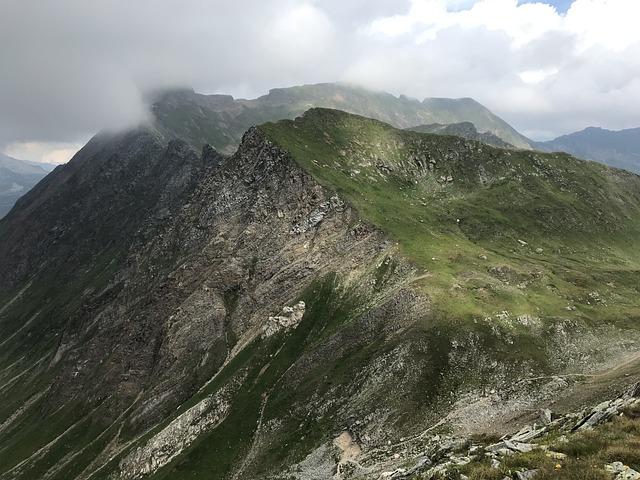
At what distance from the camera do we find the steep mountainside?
8506 centimetres

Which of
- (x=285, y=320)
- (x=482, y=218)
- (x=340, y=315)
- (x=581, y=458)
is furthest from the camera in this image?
(x=482, y=218)

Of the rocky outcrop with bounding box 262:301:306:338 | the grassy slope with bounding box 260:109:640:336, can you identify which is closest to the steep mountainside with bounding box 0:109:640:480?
the rocky outcrop with bounding box 262:301:306:338

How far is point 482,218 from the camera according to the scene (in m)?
159

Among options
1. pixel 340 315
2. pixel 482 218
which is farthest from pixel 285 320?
pixel 482 218

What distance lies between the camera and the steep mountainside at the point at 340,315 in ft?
279

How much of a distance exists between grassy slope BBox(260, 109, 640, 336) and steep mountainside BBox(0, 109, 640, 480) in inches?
30.3

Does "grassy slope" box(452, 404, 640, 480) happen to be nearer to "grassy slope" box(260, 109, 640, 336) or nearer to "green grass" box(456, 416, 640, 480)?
"green grass" box(456, 416, 640, 480)

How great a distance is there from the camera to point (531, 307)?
98.4 m

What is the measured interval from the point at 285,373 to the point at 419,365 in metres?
34.0

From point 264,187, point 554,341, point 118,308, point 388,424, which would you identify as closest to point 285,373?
point 388,424

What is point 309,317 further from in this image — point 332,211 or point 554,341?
point 554,341

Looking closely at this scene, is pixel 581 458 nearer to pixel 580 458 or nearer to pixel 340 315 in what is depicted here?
pixel 580 458

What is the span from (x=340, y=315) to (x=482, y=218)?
230 feet

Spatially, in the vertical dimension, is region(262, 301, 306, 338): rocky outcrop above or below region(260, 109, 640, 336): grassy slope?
below
